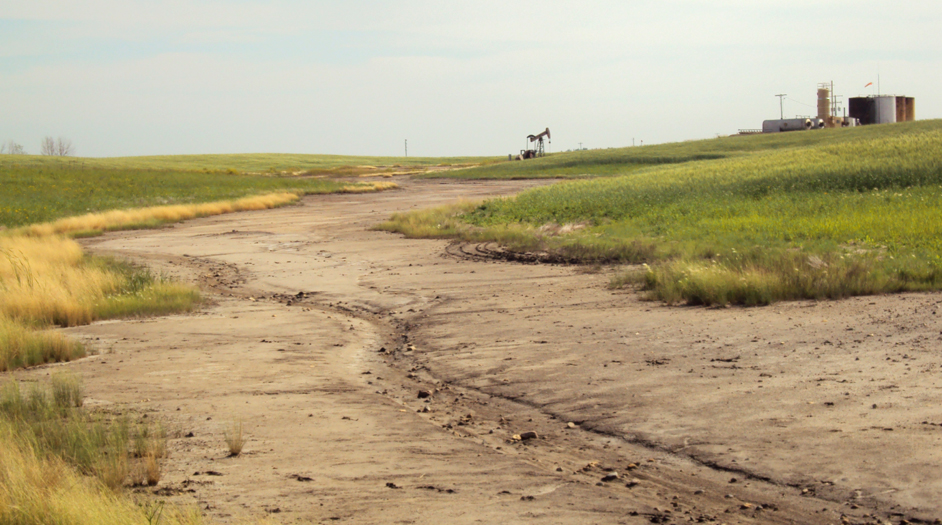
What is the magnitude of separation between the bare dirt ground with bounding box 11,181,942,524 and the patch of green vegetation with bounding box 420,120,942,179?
50.1m

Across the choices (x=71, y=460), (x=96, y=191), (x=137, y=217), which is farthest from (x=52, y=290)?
(x=96, y=191)

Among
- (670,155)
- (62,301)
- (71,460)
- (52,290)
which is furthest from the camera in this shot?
(670,155)

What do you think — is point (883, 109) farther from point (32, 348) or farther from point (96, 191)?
point (32, 348)

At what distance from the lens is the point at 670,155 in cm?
7250

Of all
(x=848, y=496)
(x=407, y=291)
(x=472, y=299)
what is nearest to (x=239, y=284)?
(x=407, y=291)

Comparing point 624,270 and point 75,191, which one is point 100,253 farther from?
point 75,191

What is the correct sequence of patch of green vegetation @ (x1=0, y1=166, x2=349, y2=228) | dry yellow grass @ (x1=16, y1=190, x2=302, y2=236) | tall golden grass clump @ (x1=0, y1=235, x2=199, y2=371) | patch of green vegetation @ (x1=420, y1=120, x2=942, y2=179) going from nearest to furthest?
tall golden grass clump @ (x1=0, y1=235, x2=199, y2=371), dry yellow grass @ (x1=16, y1=190, x2=302, y2=236), patch of green vegetation @ (x1=0, y1=166, x2=349, y2=228), patch of green vegetation @ (x1=420, y1=120, x2=942, y2=179)

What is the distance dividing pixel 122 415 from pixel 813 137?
7074 centimetres

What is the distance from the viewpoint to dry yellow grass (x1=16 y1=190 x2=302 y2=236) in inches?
1227

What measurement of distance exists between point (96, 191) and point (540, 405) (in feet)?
166

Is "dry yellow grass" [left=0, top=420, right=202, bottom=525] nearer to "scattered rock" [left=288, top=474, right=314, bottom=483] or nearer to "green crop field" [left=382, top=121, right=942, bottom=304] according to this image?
"scattered rock" [left=288, top=474, right=314, bottom=483]

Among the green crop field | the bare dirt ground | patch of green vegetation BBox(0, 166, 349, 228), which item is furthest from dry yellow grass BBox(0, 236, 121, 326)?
patch of green vegetation BBox(0, 166, 349, 228)

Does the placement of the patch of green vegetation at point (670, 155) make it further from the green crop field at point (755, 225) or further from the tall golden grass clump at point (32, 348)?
the tall golden grass clump at point (32, 348)

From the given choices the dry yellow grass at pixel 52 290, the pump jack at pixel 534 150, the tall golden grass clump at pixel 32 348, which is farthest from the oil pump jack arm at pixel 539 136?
the tall golden grass clump at pixel 32 348
